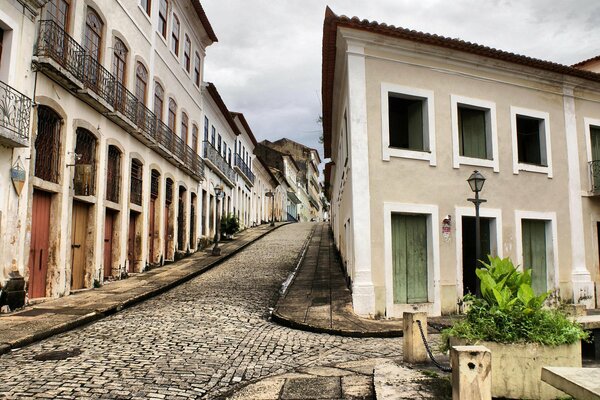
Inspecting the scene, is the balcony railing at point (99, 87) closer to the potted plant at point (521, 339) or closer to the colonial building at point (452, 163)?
the colonial building at point (452, 163)

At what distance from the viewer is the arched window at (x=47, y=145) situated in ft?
31.3

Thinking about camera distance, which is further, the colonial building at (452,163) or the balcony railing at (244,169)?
the balcony railing at (244,169)

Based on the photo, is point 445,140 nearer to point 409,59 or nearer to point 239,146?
point 409,59

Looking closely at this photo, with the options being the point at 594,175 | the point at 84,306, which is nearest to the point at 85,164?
the point at 84,306

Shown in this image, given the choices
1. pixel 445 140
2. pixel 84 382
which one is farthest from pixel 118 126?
pixel 84 382

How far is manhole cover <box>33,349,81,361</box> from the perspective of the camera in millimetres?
5806

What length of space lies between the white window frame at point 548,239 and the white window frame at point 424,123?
8.72ft

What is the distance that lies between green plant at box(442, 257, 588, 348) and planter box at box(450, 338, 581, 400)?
0.06m

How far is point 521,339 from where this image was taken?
159 inches

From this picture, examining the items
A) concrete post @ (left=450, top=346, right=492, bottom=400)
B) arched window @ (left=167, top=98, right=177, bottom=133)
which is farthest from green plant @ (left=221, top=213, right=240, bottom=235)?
concrete post @ (left=450, top=346, right=492, bottom=400)

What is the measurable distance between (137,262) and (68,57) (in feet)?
21.9

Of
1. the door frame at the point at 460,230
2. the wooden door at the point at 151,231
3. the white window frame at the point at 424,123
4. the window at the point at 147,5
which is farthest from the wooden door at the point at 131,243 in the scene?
the door frame at the point at 460,230

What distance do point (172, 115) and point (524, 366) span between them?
15915mm

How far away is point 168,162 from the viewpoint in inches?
683
